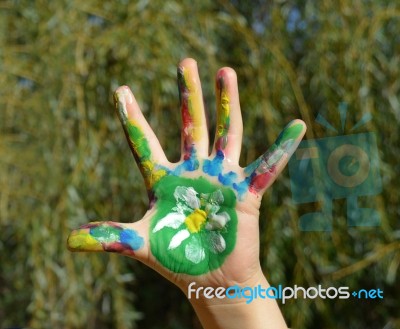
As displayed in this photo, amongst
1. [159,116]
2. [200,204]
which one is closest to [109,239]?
[200,204]

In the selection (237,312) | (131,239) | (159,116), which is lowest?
(237,312)

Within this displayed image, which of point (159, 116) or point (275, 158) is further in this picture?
point (159, 116)

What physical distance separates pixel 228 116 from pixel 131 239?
0.21 m

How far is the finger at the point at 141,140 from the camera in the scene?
1.09 meters

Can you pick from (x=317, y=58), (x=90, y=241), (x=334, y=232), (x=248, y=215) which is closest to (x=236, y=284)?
(x=248, y=215)

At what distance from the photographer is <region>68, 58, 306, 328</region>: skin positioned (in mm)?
1032

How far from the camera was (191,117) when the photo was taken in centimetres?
109

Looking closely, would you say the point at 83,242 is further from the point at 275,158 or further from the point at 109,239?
the point at 275,158

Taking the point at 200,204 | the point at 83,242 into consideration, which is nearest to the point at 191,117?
the point at 200,204

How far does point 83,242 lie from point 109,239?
34mm

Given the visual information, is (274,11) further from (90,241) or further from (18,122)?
(90,241)

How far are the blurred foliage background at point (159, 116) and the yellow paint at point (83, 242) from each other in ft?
2.54

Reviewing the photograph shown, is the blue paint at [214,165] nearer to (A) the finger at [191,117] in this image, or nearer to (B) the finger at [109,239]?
(A) the finger at [191,117]

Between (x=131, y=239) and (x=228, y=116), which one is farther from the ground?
(x=228, y=116)
